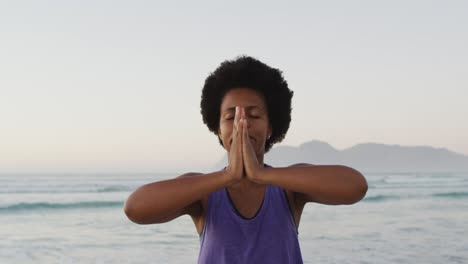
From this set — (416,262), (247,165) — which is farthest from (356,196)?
(416,262)

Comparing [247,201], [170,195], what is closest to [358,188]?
[247,201]

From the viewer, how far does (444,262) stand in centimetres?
857

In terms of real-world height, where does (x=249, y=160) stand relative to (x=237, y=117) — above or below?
A: below

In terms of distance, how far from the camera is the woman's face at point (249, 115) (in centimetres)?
229

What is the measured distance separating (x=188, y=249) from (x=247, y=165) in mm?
7836

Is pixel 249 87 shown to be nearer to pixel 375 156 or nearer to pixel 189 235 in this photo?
pixel 189 235

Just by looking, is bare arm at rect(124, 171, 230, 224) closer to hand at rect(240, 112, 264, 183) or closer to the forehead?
hand at rect(240, 112, 264, 183)

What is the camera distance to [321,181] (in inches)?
85.3

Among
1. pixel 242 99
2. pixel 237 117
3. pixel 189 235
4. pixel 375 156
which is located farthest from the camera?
pixel 375 156

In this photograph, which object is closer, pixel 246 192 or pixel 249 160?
pixel 249 160

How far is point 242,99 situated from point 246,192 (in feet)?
1.10

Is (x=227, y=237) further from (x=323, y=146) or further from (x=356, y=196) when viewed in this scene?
(x=323, y=146)

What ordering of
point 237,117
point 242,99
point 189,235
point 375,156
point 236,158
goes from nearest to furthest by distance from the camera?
point 236,158, point 237,117, point 242,99, point 189,235, point 375,156

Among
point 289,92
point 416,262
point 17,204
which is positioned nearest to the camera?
point 289,92
